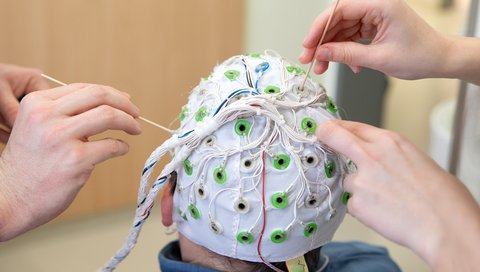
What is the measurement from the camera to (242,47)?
2322mm

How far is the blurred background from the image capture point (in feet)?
6.22

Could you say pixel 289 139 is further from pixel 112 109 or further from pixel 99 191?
pixel 99 191

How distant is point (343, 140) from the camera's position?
0.80m

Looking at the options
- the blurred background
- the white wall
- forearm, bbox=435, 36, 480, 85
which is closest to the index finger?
forearm, bbox=435, 36, 480, 85

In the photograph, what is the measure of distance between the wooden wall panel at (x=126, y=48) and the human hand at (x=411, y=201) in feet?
3.58

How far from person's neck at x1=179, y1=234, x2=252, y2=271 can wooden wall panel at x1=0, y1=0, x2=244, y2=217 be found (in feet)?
A: 2.67

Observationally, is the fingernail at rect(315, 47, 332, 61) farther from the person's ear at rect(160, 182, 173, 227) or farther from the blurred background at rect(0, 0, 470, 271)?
the blurred background at rect(0, 0, 470, 271)

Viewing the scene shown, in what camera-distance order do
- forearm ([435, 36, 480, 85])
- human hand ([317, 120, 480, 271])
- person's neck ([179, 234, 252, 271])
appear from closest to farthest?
1. human hand ([317, 120, 480, 271])
2. person's neck ([179, 234, 252, 271])
3. forearm ([435, 36, 480, 85])

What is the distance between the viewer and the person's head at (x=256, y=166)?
0.89m

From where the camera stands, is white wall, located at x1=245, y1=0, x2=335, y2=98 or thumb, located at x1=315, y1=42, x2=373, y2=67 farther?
white wall, located at x1=245, y1=0, x2=335, y2=98

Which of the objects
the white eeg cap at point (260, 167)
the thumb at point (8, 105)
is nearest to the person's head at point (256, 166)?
the white eeg cap at point (260, 167)

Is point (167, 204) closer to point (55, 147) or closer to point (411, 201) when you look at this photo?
point (55, 147)

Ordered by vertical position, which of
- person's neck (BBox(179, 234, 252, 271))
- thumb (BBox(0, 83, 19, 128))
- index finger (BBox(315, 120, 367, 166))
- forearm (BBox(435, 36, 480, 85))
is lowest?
person's neck (BBox(179, 234, 252, 271))

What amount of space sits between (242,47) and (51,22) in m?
0.78
